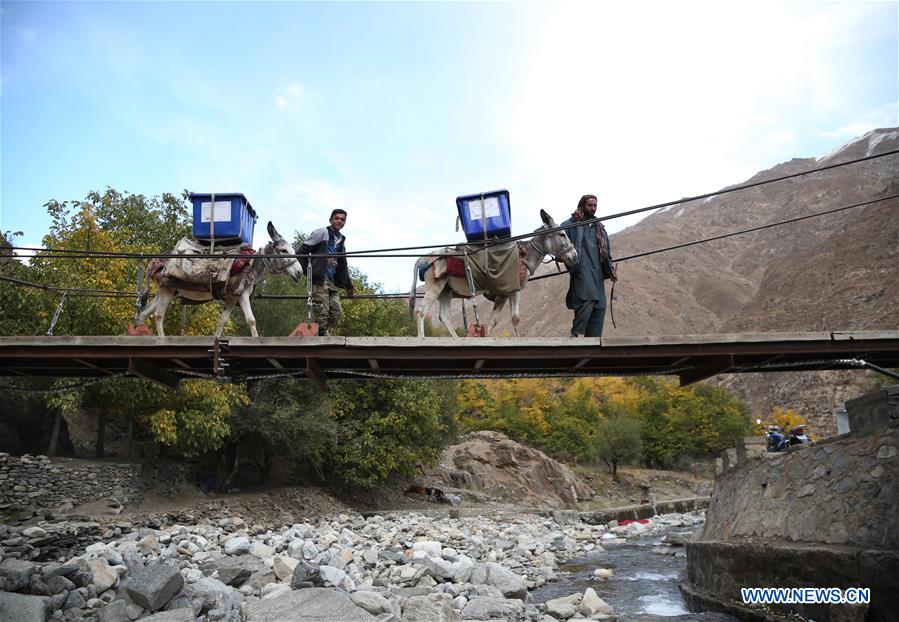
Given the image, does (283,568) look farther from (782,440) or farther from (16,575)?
(782,440)

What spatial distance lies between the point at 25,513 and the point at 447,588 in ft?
40.4

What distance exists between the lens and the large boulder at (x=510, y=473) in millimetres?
41781

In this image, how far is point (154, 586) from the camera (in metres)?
Result: 9.42

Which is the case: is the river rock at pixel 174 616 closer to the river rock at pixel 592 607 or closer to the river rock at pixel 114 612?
the river rock at pixel 114 612

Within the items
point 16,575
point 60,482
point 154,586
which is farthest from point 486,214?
point 60,482

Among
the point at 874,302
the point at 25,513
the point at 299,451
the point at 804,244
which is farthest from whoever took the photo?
the point at 804,244

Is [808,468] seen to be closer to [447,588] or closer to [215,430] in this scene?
[447,588]

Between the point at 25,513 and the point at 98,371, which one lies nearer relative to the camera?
the point at 98,371

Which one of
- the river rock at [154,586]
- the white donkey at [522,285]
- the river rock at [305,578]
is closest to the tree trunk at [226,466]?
the river rock at [305,578]

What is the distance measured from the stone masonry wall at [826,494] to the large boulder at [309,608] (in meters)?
6.75

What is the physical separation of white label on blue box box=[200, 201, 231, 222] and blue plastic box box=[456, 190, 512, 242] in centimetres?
399

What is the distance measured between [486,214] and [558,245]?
1332 millimetres

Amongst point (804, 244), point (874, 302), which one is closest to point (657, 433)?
point (874, 302)

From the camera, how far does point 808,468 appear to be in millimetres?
10508
